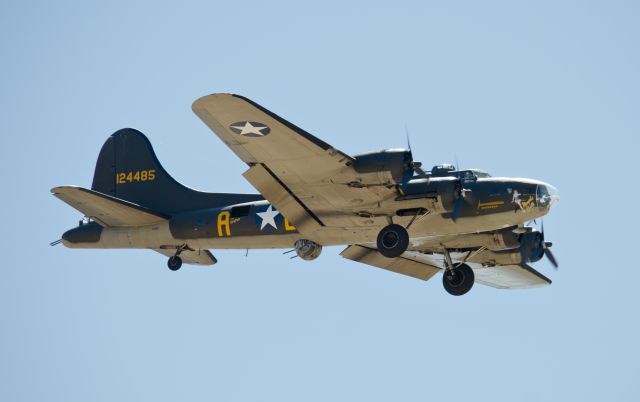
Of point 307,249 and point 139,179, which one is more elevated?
point 139,179

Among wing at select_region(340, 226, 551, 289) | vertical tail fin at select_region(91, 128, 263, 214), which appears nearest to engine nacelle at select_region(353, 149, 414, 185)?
wing at select_region(340, 226, 551, 289)

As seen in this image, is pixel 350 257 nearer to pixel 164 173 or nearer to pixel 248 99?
pixel 164 173

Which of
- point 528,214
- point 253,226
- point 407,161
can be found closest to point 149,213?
point 253,226

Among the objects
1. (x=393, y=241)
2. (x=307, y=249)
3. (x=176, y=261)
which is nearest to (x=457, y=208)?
(x=393, y=241)

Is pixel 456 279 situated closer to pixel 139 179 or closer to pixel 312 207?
pixel 312 207

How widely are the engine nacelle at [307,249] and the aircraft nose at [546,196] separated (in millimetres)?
5198

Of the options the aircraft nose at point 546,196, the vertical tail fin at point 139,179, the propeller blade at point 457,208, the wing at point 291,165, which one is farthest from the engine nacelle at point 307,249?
the aircraft nose at point 546,196

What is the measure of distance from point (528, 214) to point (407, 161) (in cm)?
312

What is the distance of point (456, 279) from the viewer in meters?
25.1

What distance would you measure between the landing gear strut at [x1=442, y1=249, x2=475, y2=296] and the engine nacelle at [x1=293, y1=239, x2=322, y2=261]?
3.55 meters

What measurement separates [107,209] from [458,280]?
28.9 feet

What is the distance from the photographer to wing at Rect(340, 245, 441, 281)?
2620 centimetres

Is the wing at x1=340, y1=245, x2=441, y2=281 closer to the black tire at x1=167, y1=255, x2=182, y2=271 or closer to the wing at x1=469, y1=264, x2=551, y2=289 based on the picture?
the wing at x1=469, y1=264, x2=551, y2=289

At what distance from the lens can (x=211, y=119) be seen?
20.5 metres
